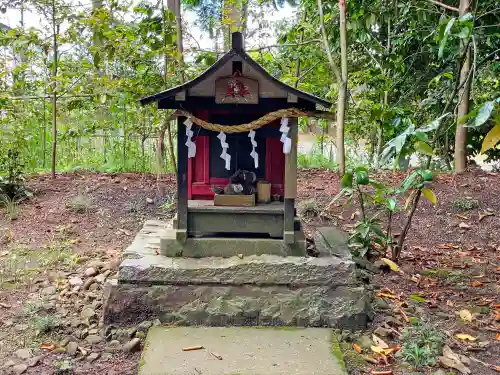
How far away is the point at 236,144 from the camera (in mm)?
3871

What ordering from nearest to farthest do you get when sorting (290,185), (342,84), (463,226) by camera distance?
(290,185), (463,226), (342,84)

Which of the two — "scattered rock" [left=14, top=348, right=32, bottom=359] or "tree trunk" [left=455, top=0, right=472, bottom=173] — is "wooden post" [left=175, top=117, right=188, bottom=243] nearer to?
"scattered rock" [left=14, top=348, right=32, bottom=359]

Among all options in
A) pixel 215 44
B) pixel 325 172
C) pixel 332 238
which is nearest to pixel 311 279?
pixel 332 238

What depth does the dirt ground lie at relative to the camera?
310cm

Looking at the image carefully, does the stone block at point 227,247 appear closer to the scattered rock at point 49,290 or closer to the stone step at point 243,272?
the stone step at point 243,272

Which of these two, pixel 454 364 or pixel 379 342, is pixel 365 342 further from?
pixel 454 364

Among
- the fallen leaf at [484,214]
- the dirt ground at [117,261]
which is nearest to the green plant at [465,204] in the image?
the dirt ground at [117,261]

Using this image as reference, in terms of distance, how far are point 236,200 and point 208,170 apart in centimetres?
44

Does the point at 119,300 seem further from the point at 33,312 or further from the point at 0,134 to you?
the point at 0,134

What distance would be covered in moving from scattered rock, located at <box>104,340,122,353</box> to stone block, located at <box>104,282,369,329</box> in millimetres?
236

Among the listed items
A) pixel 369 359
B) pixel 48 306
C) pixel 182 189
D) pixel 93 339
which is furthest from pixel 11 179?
pixel 369 359

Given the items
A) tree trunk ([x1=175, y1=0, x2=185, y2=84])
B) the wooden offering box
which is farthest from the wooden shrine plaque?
tree trunk ([x1=175, y1=0, x2=185, y2=84])

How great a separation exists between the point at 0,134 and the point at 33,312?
3541 millimetres

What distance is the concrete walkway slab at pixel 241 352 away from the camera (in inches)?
111
